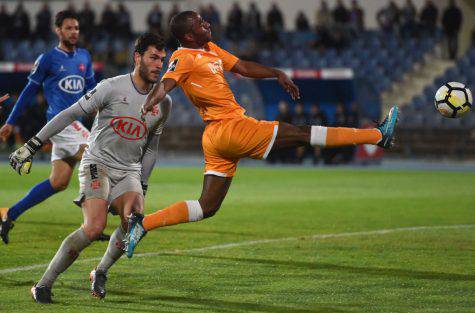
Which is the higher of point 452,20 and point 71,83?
point 71,83

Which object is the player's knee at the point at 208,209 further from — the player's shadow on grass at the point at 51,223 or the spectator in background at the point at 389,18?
the spectator in background at the point at 389,18

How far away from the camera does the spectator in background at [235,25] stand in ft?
97.7

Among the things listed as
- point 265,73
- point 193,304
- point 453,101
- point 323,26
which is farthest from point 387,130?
point 323,26

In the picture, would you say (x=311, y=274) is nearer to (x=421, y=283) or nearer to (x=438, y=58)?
(x=421, y=283)

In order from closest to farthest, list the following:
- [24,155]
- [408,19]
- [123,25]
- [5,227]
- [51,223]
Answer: [24,155] < [5,227] < [51,223] < [408,19] < [123,25]

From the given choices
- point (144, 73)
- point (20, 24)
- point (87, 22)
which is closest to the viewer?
point (144, 73)

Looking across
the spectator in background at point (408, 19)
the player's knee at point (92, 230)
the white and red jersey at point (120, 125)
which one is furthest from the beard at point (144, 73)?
the spectator in background at point (408, 19)

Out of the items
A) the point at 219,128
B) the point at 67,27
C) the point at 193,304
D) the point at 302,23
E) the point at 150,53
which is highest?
the point at 150,53

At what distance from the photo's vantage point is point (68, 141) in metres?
10.3

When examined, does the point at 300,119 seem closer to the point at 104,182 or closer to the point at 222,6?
the point at 222,6

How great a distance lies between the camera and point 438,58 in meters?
30.2

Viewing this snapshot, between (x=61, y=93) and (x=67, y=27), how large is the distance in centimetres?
75

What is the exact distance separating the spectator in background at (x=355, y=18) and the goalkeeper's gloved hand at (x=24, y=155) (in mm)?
24093

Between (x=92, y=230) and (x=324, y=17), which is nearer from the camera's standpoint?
(x=92, y=230)
